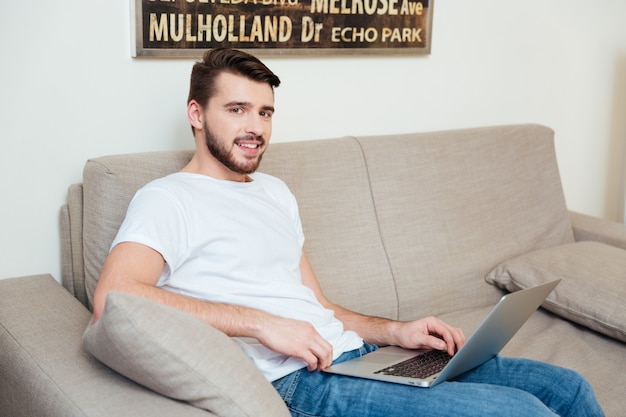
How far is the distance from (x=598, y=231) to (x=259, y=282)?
1.44m

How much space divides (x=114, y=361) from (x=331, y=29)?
4.62ft

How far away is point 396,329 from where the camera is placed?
6.25ft

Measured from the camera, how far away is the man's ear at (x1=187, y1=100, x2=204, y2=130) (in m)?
1.92

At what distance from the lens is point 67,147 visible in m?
2.12

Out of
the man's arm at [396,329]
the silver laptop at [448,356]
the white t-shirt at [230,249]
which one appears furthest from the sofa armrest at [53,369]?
the man's arm at [396,329]

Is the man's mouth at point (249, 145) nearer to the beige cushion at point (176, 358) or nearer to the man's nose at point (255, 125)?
the man's nose at point (255, 125)

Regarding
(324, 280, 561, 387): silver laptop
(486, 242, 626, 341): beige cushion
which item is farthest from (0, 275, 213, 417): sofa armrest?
(486, 242, 626, 341): beige cushion

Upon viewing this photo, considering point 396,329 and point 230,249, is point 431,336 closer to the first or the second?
point 396,329

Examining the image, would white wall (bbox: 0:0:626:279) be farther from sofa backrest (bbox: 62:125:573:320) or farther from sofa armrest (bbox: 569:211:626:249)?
sofa armrest (bbox: 569:211:626:249)

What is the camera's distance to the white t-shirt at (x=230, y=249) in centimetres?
171

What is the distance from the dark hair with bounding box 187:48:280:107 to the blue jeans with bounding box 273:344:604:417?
0.65 m

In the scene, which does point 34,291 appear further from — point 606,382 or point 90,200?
point 606,382

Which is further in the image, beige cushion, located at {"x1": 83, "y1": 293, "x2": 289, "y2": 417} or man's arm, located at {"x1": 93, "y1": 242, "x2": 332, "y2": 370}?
man's arm, located at {"x1": 93, "y1": 242, "x2": 332, "y2": 370}

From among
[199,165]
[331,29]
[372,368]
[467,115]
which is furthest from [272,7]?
[372,368]
